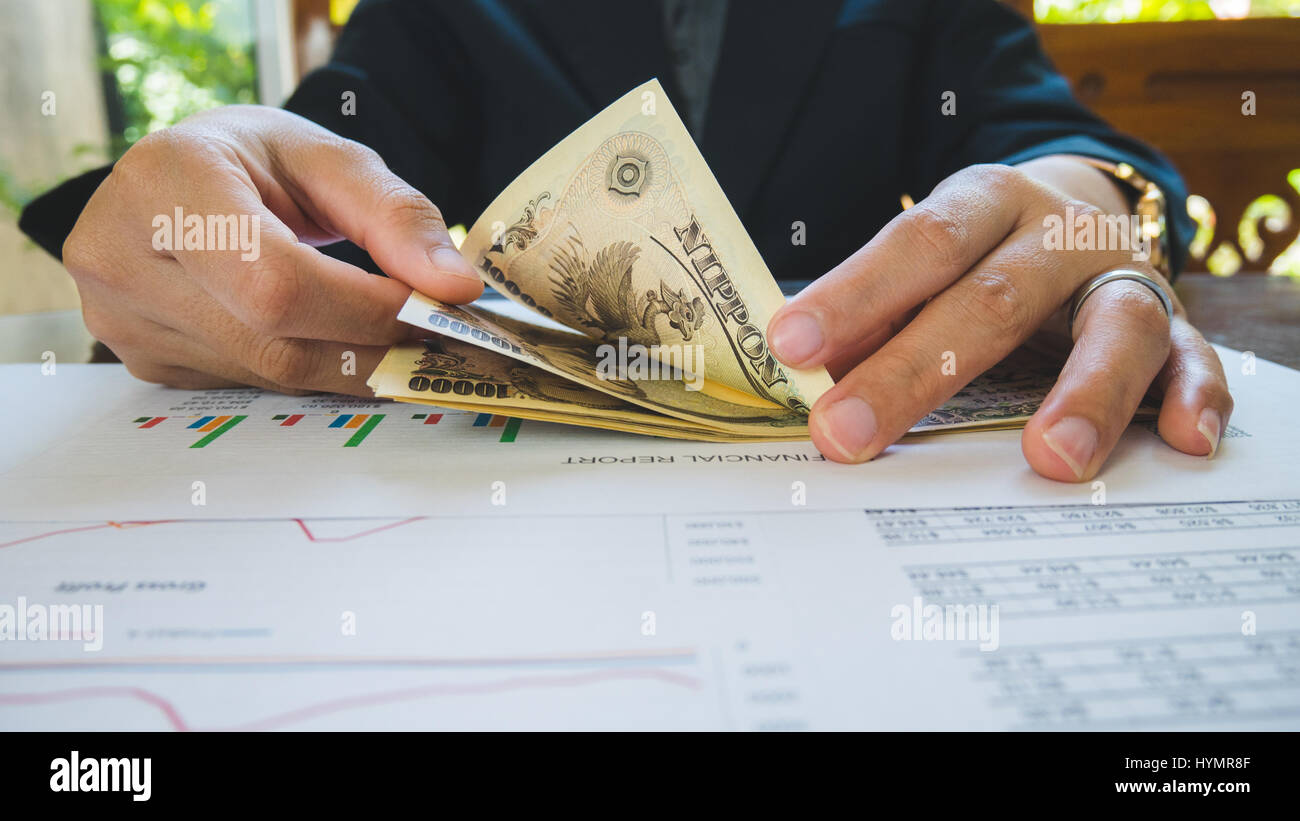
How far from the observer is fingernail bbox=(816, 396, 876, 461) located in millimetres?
497

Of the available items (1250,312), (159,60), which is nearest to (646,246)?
(1250,312)

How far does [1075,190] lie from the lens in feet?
2.63

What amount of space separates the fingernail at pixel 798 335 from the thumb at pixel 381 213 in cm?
22

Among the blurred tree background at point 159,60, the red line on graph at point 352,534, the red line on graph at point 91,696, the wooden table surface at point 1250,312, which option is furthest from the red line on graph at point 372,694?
the blurred tree background at point 159,60

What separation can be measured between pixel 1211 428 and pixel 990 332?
6.1 inches

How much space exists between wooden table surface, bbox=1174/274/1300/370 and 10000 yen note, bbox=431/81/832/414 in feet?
1.97

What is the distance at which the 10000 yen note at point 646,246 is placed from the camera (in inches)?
21.6

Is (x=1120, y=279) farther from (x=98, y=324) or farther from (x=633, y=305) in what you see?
(x=98, y=324)

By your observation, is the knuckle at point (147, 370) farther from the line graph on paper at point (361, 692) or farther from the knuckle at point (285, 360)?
the line graph on paper at point (361, 692)

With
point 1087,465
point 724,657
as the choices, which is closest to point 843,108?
point 1087,465

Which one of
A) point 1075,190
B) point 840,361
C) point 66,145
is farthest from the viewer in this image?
point 66,145

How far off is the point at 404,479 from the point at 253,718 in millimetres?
227
